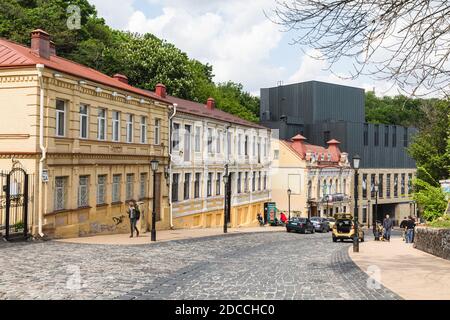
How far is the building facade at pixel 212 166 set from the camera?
112ft

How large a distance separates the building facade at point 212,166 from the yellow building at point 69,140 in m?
4.75

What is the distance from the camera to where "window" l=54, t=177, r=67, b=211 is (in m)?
21.3

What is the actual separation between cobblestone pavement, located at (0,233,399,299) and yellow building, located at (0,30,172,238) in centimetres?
289

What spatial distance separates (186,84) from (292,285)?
43.7 meters

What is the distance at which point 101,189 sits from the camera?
82.8 ft

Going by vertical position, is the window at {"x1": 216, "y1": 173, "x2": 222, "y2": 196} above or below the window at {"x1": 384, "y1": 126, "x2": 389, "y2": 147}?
below

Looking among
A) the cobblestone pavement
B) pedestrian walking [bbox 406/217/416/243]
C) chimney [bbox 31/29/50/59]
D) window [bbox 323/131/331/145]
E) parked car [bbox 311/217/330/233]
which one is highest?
chimney [bbox 31/29/50/59]

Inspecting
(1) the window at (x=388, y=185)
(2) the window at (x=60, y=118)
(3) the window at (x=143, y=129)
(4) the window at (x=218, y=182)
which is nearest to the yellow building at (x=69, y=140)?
(2) the window at (x=60, y=118)

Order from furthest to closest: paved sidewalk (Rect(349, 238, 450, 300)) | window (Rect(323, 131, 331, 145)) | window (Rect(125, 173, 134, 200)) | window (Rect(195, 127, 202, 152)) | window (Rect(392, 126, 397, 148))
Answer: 1. window (Rect(392, 126, 397, 148))
2. window (Rect(323, 131, 331, 145))
3. window (Rect(195, 127, 202, 152))
4. window (Rect(125, 173, 134, 200))
5. paved sidewalk (Rect(349, 238, 450, 300))

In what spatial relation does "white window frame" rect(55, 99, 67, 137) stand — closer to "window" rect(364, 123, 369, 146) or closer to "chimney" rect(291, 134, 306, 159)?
"chimney" rect(291, 134, 306, 159)

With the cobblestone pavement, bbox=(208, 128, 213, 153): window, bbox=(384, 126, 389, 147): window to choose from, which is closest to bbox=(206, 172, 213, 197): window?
bbox=(208, 128, 213, 153): window

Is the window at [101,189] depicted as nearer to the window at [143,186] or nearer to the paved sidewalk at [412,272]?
the window at [143,186]

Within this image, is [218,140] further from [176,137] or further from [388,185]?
[388,185]
